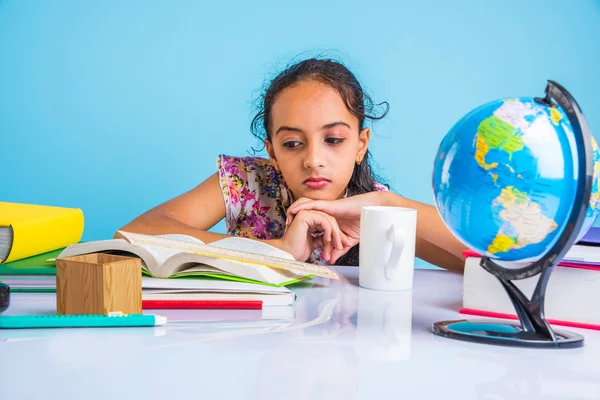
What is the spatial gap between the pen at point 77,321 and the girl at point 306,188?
67cm

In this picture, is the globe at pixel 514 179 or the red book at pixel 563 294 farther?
the red book at pixel 563 294

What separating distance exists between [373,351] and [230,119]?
2.93 meters

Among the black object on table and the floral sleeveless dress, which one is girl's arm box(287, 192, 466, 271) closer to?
the floral sleeveless dress

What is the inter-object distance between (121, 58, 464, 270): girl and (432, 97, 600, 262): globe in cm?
69

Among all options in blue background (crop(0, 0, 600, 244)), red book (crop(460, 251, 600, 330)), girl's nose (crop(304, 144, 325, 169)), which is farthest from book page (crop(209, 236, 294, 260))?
blue background (crop(0, 0, 600, 244))

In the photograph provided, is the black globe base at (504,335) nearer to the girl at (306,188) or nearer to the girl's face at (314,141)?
the girl at (306,188)

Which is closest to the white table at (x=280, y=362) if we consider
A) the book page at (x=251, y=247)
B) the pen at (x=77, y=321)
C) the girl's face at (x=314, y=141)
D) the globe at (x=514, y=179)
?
the pen at (x=77, y=321)

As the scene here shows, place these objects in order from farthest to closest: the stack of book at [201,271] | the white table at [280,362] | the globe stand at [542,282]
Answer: the stack of book at [201,271], the globe stand at [542,282], the white table at [280,362]

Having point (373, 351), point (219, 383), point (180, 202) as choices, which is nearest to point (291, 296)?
point (373, 351)

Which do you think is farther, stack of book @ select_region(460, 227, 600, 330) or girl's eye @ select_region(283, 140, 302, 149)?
girl's eye @ select_region(283, 140, 302, 149)

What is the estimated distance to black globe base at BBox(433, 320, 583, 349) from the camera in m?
0.80

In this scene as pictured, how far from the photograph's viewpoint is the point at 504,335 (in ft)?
2.67

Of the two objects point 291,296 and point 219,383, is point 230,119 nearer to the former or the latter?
point 291,296

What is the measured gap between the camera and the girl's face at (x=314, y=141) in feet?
6.19
